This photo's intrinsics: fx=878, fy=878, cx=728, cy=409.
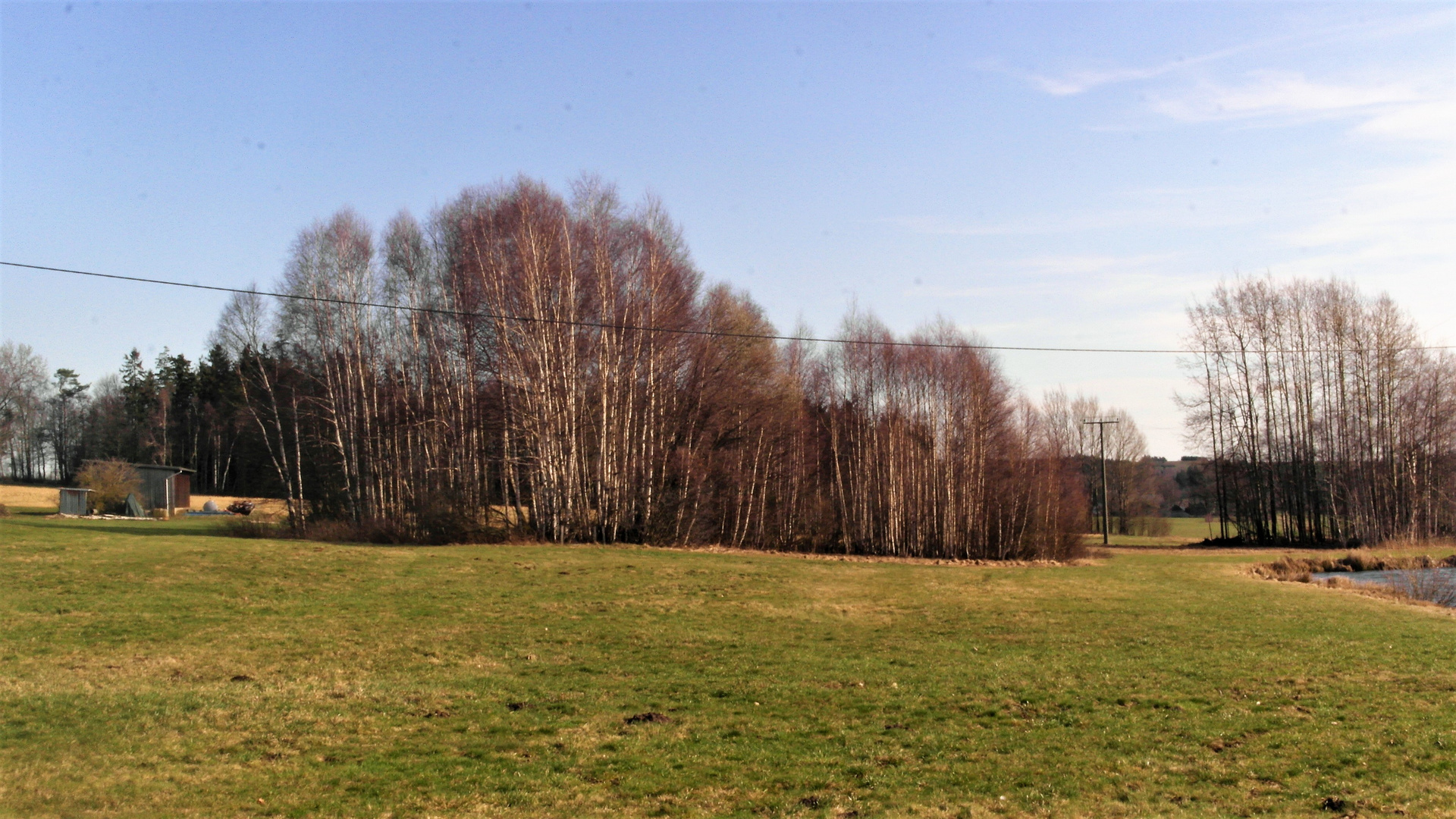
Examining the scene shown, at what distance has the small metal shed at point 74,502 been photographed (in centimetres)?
4888

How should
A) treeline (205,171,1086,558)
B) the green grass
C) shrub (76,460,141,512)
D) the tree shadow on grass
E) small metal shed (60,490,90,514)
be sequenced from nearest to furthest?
the green grass < the tree shadow on grass < treeline (205,171,1086,558) < small metal shed (60,490,90,514) < shrub (76,460,141,512)

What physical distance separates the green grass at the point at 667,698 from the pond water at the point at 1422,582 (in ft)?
23.0

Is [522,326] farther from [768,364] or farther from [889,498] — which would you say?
[889,498]

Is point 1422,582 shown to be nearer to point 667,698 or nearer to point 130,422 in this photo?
point 667,698

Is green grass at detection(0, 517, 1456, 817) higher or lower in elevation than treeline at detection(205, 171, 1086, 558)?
lower

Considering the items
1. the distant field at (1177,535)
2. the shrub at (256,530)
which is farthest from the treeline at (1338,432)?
the shrub at (256,530)

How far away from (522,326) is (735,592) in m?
16.4

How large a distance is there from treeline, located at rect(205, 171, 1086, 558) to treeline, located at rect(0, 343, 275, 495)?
4335 centimetres

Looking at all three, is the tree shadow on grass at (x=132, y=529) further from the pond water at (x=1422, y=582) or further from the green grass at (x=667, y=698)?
the pond water at (x=1422, y=582)

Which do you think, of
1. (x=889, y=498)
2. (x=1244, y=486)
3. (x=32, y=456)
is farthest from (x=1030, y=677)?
(x=32, y=456)

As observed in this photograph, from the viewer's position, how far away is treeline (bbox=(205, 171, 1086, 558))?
3547 cm

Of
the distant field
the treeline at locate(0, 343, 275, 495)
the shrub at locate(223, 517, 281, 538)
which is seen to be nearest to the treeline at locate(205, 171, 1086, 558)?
the shrub at locate(223, 517, 281, 538)

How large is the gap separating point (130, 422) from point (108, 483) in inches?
1528

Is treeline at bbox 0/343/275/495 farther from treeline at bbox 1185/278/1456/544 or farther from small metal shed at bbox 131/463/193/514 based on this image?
treeline at bbox 1185/278/1456/544
